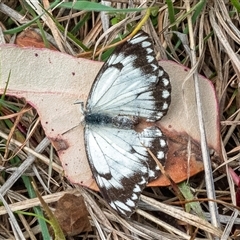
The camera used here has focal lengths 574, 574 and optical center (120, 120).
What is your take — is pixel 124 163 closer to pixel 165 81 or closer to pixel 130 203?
pixel 130 203

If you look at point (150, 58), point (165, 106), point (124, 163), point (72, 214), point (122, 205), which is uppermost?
point (150, 58)

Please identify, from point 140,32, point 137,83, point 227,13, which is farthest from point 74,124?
point 227,13

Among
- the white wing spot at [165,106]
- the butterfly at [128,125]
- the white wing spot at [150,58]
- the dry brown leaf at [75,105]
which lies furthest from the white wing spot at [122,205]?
the white wing spot at [150,58]

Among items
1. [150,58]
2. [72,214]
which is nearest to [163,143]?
[150,58]

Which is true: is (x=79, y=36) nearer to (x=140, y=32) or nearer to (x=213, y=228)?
(x=140, y=32)

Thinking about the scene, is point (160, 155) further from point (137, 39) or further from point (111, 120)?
point (137, 39)

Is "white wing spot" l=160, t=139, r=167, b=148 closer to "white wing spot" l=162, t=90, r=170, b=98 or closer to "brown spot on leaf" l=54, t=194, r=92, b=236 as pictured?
"white wing spot" l=162, t=90, r=170, b=98

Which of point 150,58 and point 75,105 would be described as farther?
point 75,105

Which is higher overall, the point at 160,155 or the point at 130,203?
the point at 160,155

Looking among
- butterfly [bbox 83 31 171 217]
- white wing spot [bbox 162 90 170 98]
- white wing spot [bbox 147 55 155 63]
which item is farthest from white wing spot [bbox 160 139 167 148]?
white wing spot [bbox 147 55 155 63]

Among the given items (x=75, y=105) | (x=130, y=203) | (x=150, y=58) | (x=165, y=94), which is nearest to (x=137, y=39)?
(x=150, y=58)
